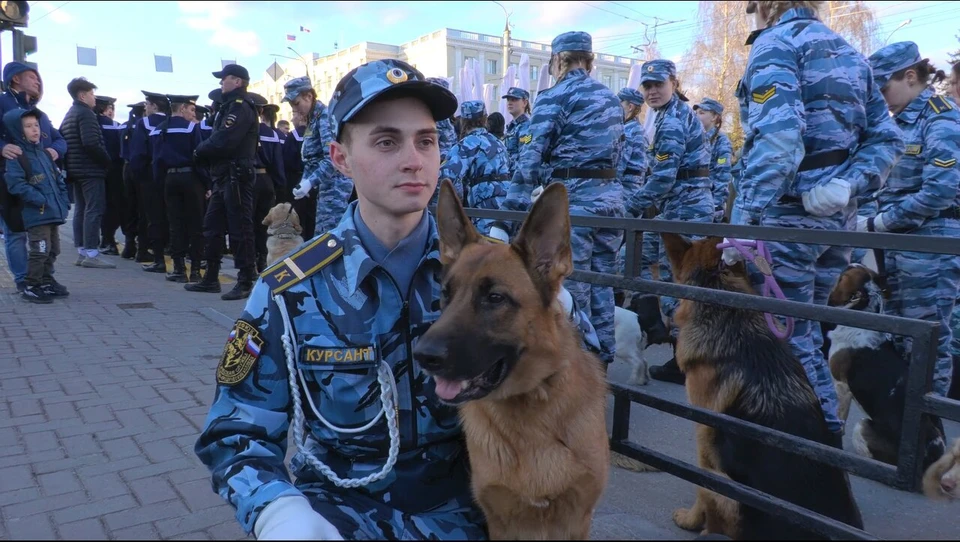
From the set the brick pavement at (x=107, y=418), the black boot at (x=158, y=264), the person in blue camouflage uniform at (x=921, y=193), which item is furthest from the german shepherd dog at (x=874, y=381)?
the black boot at (x=158, y=264)

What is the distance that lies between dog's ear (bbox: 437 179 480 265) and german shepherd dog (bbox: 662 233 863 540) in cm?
147

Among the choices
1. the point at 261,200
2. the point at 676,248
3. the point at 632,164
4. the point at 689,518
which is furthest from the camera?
the point at 261,200

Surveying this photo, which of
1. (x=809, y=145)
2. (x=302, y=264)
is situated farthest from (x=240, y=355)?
(x=809, y=145)

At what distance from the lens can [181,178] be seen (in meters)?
8.99

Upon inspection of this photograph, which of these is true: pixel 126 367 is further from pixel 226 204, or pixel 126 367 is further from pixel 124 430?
pixel 226 204

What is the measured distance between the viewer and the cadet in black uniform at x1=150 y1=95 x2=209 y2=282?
29.1ft

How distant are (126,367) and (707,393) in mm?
4700

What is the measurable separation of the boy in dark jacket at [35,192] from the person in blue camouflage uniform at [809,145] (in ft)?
24.8

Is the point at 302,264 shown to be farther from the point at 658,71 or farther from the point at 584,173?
the point at 658,71

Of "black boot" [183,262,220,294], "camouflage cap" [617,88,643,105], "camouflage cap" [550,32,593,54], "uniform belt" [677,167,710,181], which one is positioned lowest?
"black boot" [183,262,220,294]

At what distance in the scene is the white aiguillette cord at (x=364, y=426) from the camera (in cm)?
181

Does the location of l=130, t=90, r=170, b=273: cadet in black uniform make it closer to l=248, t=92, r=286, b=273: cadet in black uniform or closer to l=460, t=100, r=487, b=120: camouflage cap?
l=248, t=92, r=286, b=273: cadet in black uniform

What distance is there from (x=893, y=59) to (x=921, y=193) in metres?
1.04

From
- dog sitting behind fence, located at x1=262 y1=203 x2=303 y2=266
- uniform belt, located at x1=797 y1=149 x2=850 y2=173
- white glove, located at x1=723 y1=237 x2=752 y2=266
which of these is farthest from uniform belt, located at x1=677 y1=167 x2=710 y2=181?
dog sitting behind fence, located at x1=262 y1=203 x2=303 y2=266
